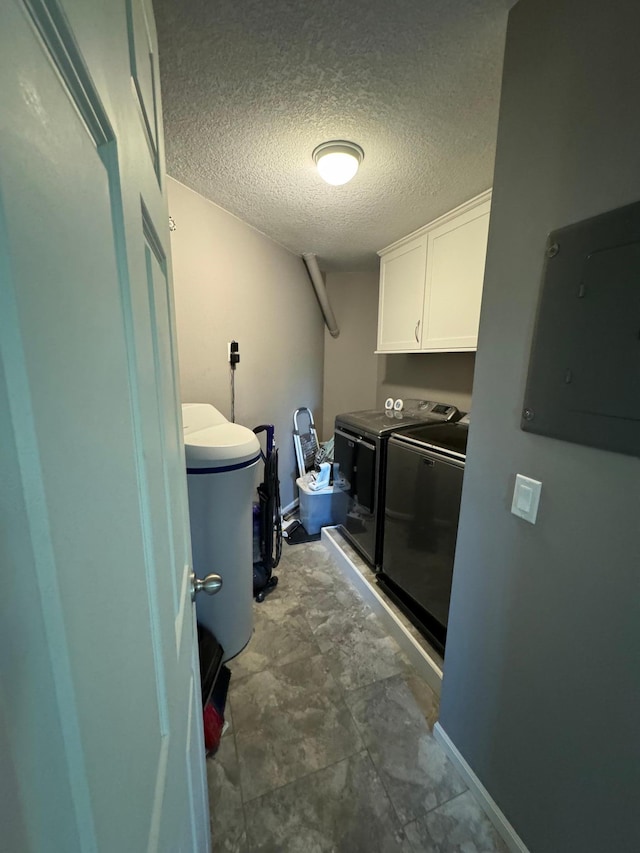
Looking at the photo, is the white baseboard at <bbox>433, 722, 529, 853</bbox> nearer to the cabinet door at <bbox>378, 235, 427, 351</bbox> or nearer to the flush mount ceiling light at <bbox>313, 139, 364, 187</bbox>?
the cabinet door at <bbox>378, 235, 427, 351</bbox>

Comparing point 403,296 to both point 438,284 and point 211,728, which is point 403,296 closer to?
point 438,284

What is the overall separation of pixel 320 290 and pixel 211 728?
2.99 m

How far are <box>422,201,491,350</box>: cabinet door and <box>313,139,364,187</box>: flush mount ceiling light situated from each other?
0.71 m

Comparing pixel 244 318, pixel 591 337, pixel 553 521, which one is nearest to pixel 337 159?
pixel 244 318

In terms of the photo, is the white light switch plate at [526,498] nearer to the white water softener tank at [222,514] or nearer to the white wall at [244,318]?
the white water softener tank at [222,514]

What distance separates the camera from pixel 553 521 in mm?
862

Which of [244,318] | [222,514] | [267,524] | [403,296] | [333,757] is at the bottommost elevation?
[333,757]

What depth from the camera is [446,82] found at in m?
1.12

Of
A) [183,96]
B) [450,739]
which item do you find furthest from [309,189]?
[450,739]

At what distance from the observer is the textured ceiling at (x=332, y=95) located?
93 centimetres

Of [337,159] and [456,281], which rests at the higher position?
[337,159]

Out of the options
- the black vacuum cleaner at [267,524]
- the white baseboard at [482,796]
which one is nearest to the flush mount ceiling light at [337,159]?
the black vacuum cleaner at [267,524]

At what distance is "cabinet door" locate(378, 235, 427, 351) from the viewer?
216 cm

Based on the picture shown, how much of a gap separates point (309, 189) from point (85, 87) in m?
1.82
